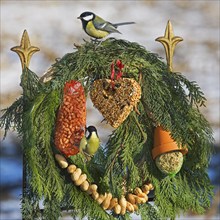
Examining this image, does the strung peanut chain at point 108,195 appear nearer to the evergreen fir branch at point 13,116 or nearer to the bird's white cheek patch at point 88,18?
the evergreen fir branch at point 13,116

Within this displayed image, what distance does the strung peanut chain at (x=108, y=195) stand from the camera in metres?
1.16

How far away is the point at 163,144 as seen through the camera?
120 cm

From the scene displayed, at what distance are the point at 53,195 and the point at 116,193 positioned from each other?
12 centimetres

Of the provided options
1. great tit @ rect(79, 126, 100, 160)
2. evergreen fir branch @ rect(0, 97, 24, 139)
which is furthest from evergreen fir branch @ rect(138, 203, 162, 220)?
evergreen fir branch @ rect(0, 97, 24, 139)

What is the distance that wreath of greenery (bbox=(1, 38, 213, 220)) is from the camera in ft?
3.79

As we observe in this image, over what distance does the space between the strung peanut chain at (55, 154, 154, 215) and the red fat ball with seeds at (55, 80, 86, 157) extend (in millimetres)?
26

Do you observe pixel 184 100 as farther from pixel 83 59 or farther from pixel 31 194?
pixel 31 194

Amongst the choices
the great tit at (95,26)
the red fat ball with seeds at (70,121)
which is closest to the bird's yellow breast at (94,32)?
the great tit at (95,26)

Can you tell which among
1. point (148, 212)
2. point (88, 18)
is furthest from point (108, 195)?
point (88, 18)

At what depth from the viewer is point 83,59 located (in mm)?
1192

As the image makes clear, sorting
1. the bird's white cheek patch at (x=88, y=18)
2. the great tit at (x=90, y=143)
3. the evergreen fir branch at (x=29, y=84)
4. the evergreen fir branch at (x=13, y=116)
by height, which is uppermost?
the bird's white cheek patch at (x=88, y=18)

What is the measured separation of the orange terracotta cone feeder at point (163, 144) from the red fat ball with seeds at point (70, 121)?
148 millimetres

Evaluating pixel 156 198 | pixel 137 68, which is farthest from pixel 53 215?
pixel 137 68

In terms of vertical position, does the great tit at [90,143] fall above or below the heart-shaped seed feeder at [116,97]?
below
